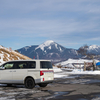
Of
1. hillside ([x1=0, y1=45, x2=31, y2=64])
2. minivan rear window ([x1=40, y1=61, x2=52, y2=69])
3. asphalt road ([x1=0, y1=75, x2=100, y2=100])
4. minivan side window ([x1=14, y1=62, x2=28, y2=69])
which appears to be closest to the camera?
asphalt road ([x1=0, y1=75, x2=100, y2=100])

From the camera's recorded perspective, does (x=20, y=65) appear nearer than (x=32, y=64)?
No

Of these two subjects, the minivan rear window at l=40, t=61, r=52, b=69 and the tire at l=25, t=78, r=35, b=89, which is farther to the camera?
the minivan rear window at l=40, t=61, r=52, b=69

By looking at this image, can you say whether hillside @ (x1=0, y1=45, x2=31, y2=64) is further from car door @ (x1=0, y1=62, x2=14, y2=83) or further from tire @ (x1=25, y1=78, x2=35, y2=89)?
tire @ (x1=25, y1=78, x2=35, y2=89)

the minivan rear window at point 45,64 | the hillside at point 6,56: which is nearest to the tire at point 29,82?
the minivan rear window at point 45,64

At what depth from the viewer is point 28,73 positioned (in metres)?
14.0

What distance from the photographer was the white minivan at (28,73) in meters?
13.8

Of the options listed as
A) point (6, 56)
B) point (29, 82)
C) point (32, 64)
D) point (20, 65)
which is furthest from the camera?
point (6, 56)

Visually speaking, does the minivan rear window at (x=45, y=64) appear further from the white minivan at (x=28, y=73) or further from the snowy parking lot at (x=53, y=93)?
the snowy parking lot at (x=53, y=93)

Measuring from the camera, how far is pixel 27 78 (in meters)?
14.1

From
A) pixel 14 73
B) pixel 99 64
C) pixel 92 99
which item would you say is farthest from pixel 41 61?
pixel 99 64

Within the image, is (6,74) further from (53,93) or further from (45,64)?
(53,93)

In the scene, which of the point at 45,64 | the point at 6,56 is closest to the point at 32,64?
the point at 45,64

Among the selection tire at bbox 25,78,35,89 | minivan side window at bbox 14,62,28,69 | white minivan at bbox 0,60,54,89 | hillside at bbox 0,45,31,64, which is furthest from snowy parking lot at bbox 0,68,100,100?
hillside at bbox 0,45,31,64

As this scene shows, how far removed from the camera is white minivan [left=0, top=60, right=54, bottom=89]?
13812 millimetres
